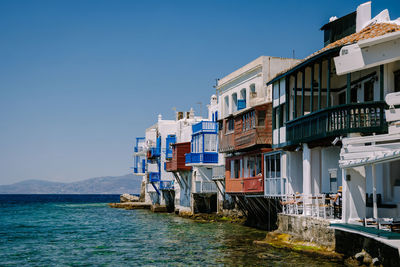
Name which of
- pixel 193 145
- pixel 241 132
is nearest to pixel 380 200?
pixel 241 132

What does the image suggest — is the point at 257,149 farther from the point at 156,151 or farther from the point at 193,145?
the point at 156,151

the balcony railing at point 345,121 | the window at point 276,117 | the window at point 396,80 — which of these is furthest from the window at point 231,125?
the window at point 396,80

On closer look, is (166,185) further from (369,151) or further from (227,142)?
(369,151)

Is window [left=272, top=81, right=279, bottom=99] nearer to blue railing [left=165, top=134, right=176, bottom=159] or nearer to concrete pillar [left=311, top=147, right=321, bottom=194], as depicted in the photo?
concrete pillar [left=311, top=147, right=321, bottom=194]

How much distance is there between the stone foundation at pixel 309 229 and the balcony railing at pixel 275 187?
320 centimetres

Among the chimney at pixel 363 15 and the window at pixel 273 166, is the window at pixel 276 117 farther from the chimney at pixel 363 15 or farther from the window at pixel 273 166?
the chimney at pixel 363 15

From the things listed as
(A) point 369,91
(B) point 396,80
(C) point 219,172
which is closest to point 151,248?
(A) point 369,91

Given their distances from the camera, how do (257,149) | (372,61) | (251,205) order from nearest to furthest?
(372,61) < (257,149) < (251,205)

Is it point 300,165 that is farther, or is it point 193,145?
point 193,145

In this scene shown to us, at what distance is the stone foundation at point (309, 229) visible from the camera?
21312 mm

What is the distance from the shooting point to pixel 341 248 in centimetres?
2042

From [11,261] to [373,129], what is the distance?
18.8 meters

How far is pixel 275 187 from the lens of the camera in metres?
30.5

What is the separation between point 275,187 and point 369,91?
29.0 feet
